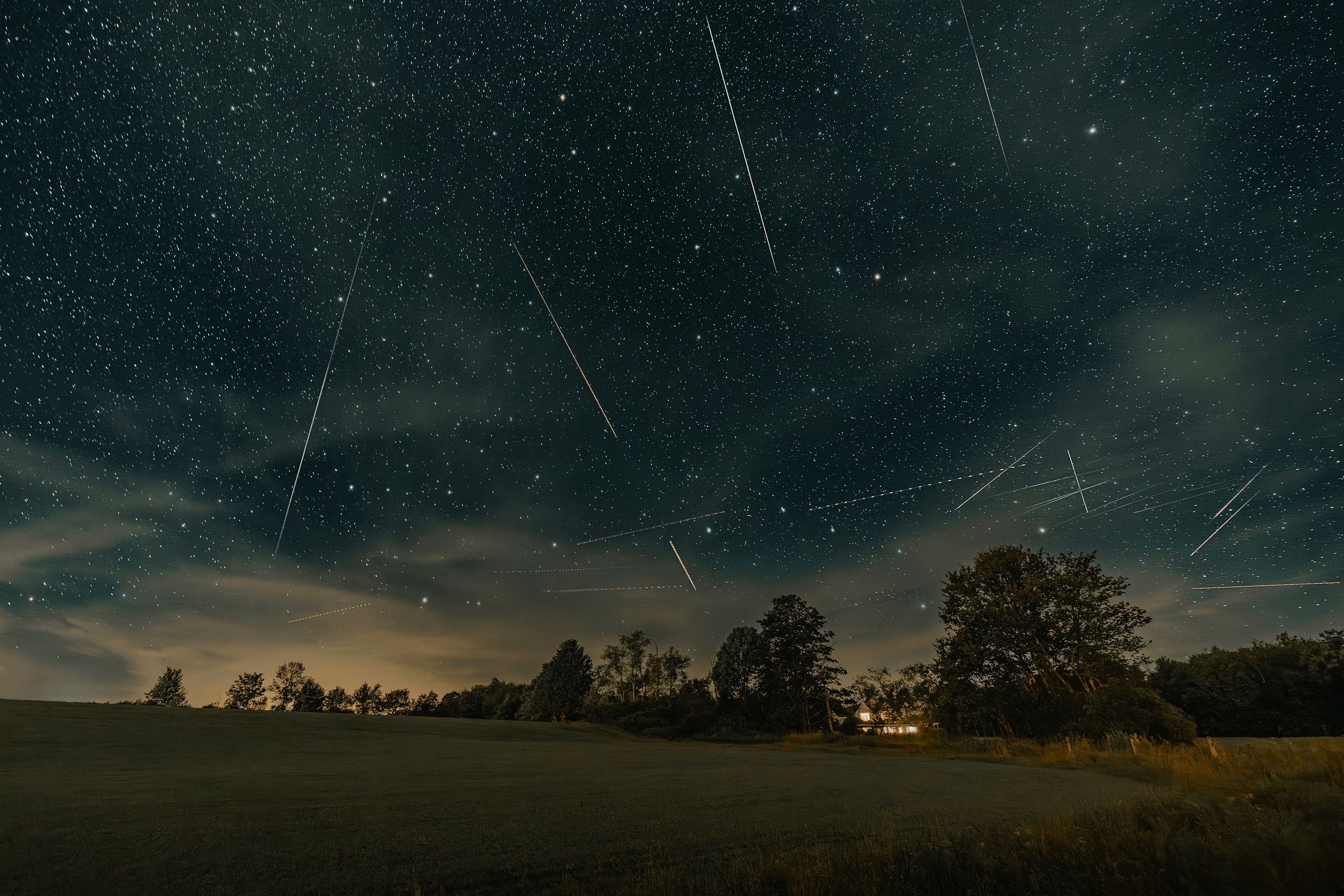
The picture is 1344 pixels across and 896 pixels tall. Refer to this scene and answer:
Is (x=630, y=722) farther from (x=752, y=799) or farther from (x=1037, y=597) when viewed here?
(x=752, y=799)

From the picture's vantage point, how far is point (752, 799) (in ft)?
35.5

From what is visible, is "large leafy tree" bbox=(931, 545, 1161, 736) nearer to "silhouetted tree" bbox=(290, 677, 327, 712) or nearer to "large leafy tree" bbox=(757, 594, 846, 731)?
"large leafy tree" bbox=(757, 594, 846, 731)

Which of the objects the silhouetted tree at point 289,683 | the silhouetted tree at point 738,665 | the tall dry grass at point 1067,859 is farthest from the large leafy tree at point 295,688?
the tall dry grass at point 1067,859

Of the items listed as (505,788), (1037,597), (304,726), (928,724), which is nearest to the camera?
(505,788)

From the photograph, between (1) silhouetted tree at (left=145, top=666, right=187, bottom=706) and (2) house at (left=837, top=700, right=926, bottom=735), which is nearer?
(2) house at (left=837, top=700, right=926, bottom=735)

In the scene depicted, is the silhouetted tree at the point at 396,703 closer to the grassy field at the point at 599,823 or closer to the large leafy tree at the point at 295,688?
the large leafy tree at the point at 295,688

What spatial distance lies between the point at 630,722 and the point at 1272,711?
62.9 m

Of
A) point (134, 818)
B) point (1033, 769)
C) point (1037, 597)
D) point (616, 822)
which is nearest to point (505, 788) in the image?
point (616, 822)

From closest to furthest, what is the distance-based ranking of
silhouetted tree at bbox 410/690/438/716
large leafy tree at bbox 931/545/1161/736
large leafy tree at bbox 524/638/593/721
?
1. large leafy tree at bbox 931/545/1161/736
2. large leafy tree at bbox 524/638/593/721
3. silhouetted tree at bbox 410/690/438/716

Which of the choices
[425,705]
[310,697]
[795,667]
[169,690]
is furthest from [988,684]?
[169,690]

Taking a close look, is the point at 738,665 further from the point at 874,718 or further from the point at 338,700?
the point at 338,700

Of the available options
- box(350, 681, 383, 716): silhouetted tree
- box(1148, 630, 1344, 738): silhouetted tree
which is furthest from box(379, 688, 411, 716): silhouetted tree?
box(1148, 630, 1344, 738): silhouetted tree

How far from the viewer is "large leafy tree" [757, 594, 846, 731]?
56969 mm

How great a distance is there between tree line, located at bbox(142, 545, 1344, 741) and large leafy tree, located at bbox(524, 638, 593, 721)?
211 millimetres
